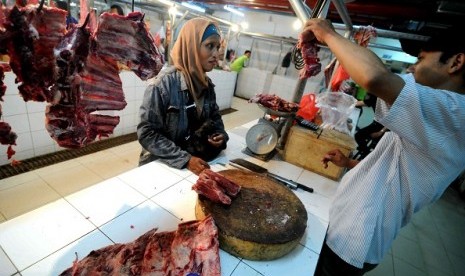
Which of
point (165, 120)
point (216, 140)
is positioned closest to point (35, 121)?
point (165, 120)

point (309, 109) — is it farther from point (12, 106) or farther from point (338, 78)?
point (12, 106)

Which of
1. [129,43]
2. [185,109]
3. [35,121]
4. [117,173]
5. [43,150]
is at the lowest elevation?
[117,173]

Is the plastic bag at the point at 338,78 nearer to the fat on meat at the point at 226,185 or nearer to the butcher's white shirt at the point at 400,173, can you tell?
the butcher's white shirt at the point at 400,173

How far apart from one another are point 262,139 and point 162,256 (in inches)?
64.4

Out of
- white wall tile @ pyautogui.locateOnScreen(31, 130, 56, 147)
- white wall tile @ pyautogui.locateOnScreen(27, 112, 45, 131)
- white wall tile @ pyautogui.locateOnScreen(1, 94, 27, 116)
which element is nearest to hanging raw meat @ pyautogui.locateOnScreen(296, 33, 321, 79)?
white wall tile @ pyautogui.locateOnScreen(1, 94, 27, 116)

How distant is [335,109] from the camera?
294cm

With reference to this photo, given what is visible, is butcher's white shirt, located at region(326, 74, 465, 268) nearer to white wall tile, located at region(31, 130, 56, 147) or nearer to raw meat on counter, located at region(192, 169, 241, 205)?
raw meat on counter, located at region(192, 169, 241, 205)

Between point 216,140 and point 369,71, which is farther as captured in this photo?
point 216,140

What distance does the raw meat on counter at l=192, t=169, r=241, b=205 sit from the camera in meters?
1.43

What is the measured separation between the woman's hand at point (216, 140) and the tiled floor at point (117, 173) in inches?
90.7

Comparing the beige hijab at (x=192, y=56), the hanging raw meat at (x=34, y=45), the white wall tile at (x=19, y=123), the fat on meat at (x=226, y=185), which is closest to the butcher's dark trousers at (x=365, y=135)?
the beige hijab at (x=192, y=56)

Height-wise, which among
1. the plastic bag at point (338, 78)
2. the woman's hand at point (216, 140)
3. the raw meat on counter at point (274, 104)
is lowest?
the woman's hand at point (216, 140)

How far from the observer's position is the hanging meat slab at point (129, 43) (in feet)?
3.56

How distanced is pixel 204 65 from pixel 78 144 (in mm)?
1431
